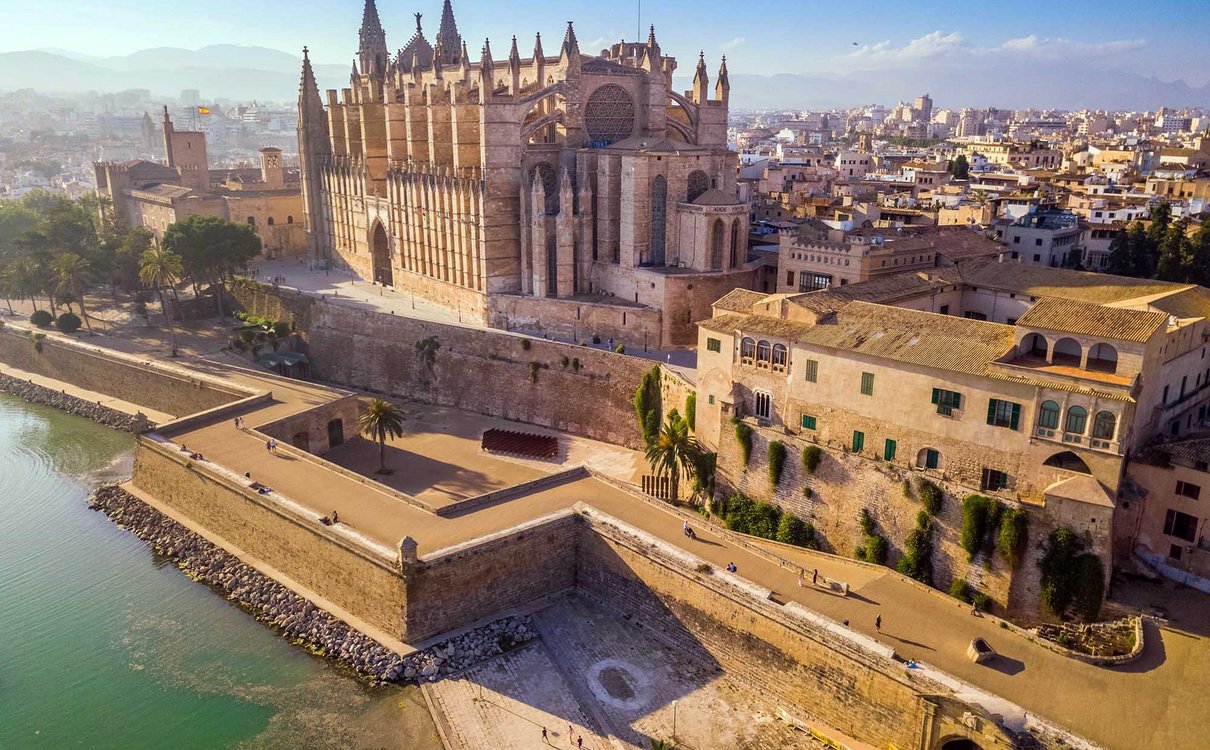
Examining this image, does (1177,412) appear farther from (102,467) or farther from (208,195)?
(208,195)

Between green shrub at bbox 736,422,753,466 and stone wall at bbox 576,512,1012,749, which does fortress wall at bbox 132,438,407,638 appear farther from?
green shrub at bbox 736,422,753,466

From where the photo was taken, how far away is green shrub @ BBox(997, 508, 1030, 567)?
26375mm

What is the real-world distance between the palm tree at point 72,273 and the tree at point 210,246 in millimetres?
5858

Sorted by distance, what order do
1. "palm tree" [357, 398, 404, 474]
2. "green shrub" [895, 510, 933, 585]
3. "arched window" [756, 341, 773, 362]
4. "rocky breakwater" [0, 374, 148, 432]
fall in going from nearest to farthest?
"green shrub" [895, 510, 933, 585] → "arched window" [756, 341, 773, 362] → "palm tree" [357, 398, 404, 474] → "rocky breakwater" [0, 374, 148, 432]

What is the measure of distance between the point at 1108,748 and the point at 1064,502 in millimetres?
7792

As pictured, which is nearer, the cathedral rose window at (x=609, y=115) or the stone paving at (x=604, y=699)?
the stone paving at (x=604, y=699)

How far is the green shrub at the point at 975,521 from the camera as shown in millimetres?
27000

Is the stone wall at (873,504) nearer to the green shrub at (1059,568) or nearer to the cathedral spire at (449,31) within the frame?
the green shrub at (1059,568)

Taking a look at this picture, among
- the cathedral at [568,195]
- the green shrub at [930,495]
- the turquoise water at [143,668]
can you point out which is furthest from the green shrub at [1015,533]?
the cathedral at [568,195]

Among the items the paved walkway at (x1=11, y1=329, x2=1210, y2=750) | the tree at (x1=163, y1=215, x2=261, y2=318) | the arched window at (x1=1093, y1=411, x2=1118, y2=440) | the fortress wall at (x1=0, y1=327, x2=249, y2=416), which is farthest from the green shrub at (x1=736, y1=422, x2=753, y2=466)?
the tree at (x1=163, y1=215, x2=261, y2=318)

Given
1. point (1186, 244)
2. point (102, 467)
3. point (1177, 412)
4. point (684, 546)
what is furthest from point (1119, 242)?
point (102, 467)

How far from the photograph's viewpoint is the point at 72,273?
5838 cm

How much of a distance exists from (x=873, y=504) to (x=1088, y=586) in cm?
675

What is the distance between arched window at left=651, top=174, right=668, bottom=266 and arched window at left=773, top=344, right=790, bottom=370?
57.6 feet
